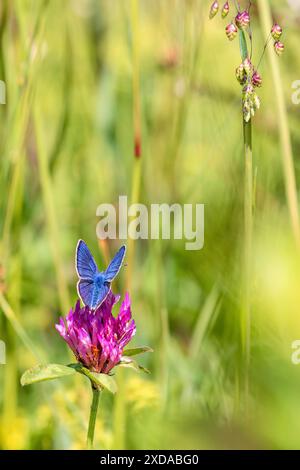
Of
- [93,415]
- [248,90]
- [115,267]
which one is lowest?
[93,415]

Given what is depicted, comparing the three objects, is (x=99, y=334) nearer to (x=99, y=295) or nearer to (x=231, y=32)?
(x=99, y=295)

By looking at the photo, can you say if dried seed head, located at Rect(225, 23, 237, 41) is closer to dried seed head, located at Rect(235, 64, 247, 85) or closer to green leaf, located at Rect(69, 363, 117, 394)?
dried seed head, located at Rect(235, 64, 247, 85)

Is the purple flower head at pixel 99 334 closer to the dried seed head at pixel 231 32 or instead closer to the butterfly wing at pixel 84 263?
the butterfly wing at pixel 84 263

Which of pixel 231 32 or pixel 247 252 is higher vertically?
pixel 231 32

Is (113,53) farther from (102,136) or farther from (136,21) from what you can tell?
(136,21)

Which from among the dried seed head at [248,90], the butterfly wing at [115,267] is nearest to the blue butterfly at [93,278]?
the butterfly wing at [115,267]

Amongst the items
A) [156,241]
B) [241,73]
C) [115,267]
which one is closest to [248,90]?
[241,73]
